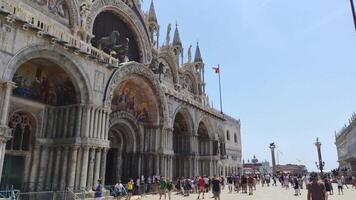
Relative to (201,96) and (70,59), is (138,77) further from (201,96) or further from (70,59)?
(201,96)

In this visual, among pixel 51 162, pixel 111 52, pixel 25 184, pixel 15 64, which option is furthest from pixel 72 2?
pixel 25 184

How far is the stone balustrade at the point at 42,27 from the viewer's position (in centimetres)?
1438

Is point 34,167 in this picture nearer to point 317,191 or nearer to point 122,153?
point 122,153

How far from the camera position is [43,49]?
1584 cm

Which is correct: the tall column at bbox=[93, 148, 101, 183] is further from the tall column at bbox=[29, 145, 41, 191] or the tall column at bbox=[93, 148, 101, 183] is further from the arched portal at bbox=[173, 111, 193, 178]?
the arched portal at bbox=[173, 111, 193, 178]

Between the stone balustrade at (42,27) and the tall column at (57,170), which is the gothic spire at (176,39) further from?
the tall column at (57,170)

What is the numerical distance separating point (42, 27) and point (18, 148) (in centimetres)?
665

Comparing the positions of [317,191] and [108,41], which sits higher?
[108,41]

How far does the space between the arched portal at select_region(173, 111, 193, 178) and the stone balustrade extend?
13.4 m

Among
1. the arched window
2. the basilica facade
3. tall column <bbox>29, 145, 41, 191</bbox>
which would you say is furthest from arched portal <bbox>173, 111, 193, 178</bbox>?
the arched window

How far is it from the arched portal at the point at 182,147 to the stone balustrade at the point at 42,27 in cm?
1340

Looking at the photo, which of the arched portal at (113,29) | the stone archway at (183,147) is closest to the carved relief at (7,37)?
→ the arched portal at (113,29)

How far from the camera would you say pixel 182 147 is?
3209cm

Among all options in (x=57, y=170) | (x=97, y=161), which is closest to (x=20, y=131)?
(x=57, y=170)
